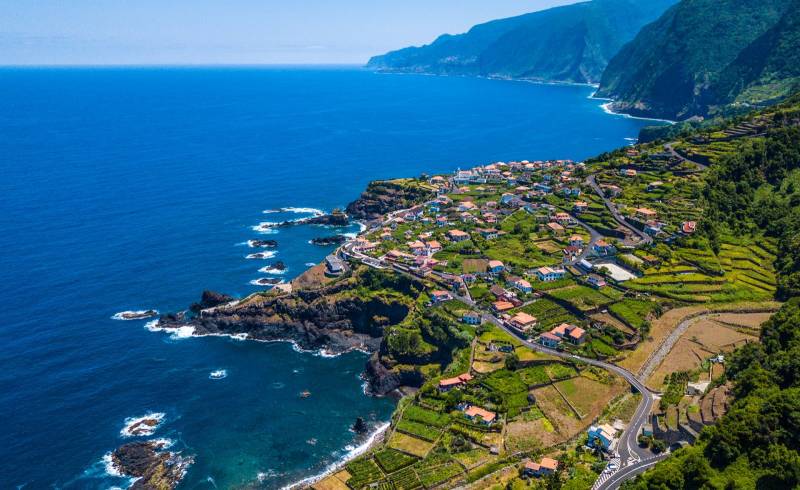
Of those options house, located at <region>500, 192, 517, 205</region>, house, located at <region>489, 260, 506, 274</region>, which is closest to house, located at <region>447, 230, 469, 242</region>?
house, located at <region>489, 260, 506, 274</region>

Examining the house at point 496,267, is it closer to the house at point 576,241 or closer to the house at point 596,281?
the house at point 596,281

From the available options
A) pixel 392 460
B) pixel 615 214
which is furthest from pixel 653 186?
pixel 392 460

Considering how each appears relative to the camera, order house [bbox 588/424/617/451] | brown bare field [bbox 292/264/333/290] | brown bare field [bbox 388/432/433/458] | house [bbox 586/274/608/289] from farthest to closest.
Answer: brown bare field [bbox 292/264/333/290] < house [bbox 586/274/608/289] < brown bare field [bbox 388/432/433/458] < house [bbox 588/424/617/451]

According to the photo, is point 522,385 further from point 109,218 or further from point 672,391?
point 109,218

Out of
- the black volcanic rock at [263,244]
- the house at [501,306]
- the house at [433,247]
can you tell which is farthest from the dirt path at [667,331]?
the black volcanic rock at [263,244]

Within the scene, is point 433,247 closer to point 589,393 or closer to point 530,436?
point 589,393

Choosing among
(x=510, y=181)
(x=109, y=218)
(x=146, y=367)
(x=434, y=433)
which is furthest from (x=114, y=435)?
(x=510, y=181)

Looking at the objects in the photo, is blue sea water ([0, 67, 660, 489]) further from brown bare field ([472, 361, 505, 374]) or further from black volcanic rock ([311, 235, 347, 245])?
brown bare field ([472, 361, 505, 374])
